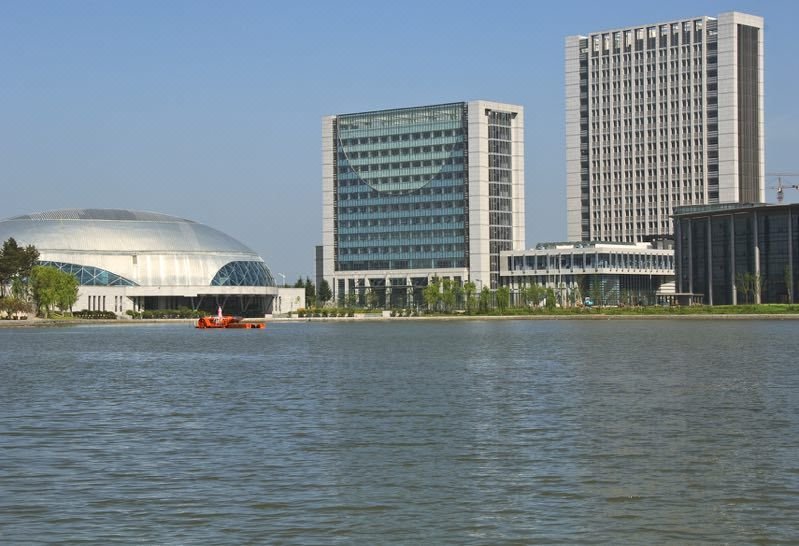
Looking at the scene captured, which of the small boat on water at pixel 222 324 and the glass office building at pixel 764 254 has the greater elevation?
the glass office building at pixel 764 254

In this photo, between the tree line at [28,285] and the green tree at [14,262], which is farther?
the tree line at [28,285]

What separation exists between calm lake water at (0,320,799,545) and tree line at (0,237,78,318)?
12498cm

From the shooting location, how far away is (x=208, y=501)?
1075 inches

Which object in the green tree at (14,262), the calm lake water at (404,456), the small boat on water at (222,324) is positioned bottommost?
the calm lake water at (404,456)

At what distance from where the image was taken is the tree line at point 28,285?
18988 cm

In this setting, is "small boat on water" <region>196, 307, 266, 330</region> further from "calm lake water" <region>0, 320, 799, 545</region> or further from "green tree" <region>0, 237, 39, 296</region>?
"calm lake water" <region>0, 320, 799, 545</region>

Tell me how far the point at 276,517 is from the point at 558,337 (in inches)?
3971

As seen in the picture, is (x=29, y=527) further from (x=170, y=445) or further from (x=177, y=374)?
(x=177, y=374)

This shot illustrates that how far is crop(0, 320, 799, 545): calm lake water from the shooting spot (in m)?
24.8

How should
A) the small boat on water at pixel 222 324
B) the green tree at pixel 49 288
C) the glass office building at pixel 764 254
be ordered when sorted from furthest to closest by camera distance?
the glass office building at pixel 764 254, the green tree at pixel 49 288, the small boat on water at pixel 222 324

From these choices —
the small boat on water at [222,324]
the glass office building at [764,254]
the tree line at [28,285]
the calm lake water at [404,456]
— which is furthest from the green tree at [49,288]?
the calm lake water at [404,456]

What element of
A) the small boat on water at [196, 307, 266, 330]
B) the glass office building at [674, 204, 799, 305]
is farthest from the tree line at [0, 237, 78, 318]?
the glass office building at [674, 204, 799, 305]

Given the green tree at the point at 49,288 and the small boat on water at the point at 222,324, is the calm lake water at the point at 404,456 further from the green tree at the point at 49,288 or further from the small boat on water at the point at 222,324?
the green tree at the point at 49,288

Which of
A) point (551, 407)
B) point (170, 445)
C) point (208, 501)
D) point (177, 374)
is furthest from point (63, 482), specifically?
point (177, 374)
